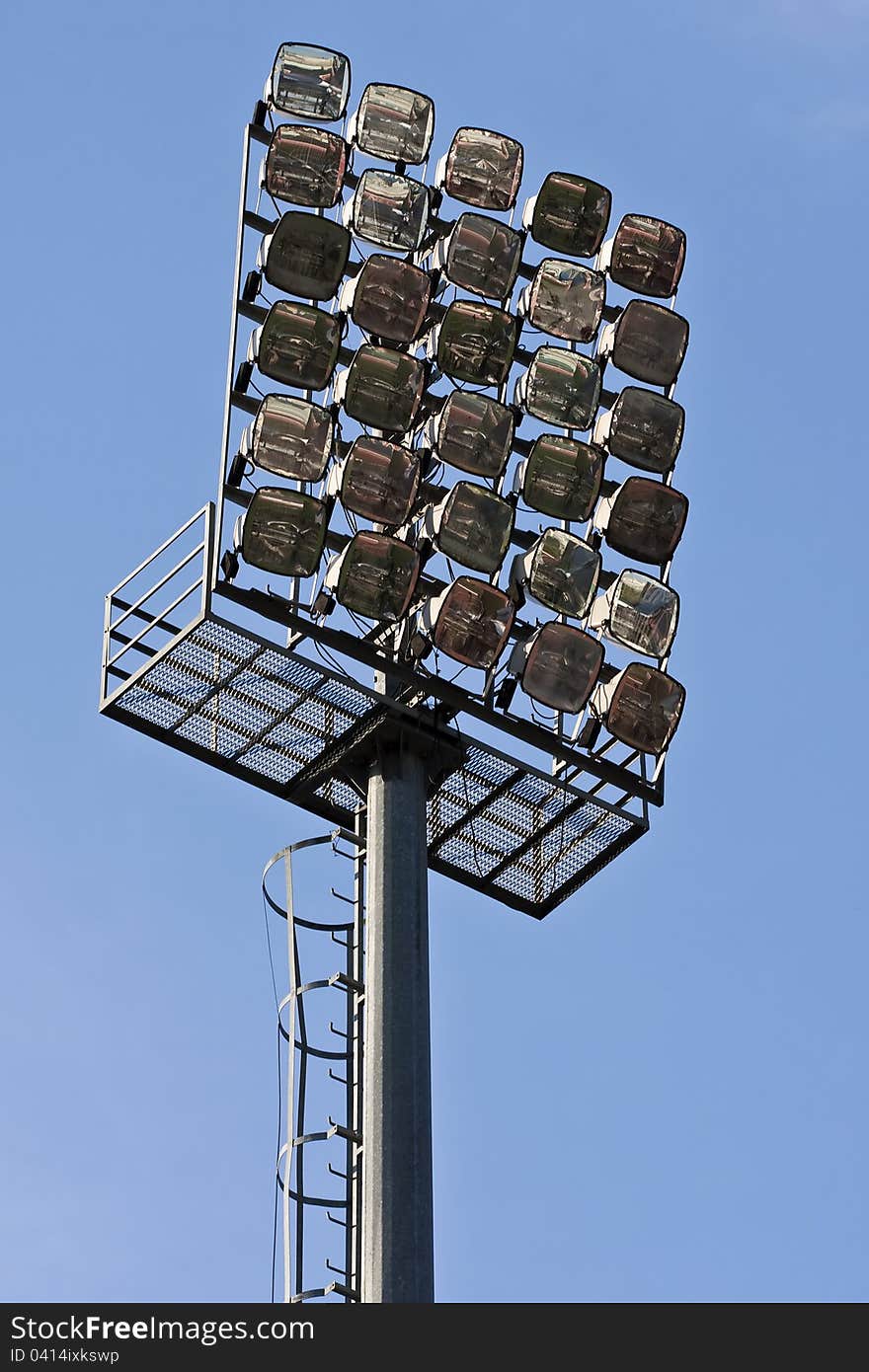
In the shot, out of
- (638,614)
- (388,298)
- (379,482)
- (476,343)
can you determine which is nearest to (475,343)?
(476,343)

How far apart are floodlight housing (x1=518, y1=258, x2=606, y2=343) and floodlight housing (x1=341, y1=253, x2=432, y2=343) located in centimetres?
163

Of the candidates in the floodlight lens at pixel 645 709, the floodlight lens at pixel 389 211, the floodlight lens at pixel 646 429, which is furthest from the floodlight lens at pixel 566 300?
the floodlight lens at pixel 645 709

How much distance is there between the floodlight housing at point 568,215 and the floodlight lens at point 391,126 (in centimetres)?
132

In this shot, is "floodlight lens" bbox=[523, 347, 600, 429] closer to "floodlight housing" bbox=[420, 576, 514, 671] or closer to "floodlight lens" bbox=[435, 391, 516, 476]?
"floodlight lens" bbox=[435, 391, 516, 476]

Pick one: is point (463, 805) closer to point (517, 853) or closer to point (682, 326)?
point (517, 853)

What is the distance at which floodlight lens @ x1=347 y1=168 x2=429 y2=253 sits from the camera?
3172 centimetres

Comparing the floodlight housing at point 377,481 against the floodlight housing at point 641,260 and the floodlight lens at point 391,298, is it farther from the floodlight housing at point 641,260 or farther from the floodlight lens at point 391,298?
the floodlight housing at point 641,260

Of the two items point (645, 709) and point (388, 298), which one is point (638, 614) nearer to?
point (645, 709)

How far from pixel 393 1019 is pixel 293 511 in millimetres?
4706

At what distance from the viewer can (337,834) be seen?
30719 mm

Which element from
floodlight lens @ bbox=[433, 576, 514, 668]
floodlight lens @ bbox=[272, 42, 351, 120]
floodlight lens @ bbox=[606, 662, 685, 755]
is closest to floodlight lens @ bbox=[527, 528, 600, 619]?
floodlight lens @ bbox=[433, 576, 514, 668]

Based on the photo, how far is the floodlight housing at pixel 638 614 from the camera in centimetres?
3134
